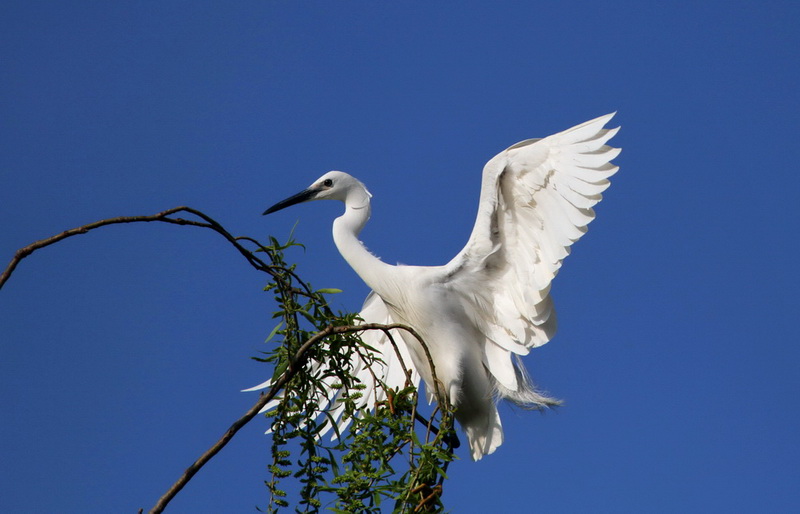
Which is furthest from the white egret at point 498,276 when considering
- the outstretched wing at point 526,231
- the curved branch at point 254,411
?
the curved branch at point 254,411

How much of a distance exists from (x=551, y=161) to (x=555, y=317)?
1.93 feet

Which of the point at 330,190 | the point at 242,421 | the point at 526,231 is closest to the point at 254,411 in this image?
the point at 242,421

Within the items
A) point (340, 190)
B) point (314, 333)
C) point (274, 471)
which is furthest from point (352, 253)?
point (274, 471)

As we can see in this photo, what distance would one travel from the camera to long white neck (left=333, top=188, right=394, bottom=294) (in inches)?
152

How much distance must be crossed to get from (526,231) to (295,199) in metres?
1.06

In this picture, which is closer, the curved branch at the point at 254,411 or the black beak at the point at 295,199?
the curved branch at the point at 254,411

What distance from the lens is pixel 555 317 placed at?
146 inches

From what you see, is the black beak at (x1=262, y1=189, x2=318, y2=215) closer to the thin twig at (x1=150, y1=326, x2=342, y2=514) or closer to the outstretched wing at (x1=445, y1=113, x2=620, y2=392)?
the outstretched wing at (x1=445, y1=113, x2=620, y2=392)

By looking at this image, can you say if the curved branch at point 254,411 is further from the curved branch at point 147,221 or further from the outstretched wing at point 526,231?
the outstretched wing at point 526,231

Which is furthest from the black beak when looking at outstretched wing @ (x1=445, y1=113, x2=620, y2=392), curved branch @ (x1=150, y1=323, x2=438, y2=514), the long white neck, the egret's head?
curved branch @ (x1=150, y1=323, x2=438, y2=514)

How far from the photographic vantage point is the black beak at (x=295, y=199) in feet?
13.6

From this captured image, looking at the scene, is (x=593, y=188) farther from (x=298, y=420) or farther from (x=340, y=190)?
(x=298, y=420)

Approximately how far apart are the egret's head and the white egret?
3.6 inches

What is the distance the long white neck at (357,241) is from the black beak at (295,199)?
0.63 feet
